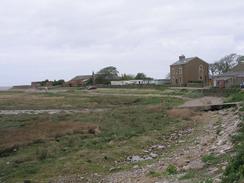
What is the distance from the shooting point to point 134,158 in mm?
22953

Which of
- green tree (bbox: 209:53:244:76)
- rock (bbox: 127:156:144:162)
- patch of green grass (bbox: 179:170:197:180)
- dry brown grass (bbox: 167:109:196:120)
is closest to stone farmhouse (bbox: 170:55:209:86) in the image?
green tree (bbox: 209:53:244:76)

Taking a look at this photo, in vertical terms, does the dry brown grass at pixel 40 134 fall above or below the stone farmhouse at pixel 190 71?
below

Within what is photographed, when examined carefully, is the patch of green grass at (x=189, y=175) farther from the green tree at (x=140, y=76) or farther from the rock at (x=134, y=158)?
the green tree at (x=140, y=76)

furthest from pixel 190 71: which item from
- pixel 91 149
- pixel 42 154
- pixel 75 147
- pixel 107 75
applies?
pixel 42 154

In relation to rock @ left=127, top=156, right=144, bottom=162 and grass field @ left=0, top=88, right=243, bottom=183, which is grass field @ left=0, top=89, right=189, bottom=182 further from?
rock @ left=127, top=156, right=144, bottom=162

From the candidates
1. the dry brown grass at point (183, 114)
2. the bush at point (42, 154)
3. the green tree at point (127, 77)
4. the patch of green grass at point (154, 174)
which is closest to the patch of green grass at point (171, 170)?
the patch of green grass at point (154, 174)

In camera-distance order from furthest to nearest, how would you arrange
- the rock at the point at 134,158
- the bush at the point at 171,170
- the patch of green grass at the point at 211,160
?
1. the rock at the point at 134,158
2. the bush at the point at 171,170
3. the patch of green grass at the point at 211,160

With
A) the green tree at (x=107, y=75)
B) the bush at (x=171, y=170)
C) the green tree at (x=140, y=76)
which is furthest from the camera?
the green tree at (x=140, y=76)

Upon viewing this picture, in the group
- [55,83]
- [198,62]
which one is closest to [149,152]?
[198,62]

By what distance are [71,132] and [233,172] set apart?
870 inches

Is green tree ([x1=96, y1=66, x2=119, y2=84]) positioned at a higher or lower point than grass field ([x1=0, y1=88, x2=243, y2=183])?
higher

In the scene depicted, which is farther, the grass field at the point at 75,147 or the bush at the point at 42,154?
the bush at the point at 42,154

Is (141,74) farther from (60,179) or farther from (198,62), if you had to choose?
(60,179)

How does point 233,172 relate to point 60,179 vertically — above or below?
above
